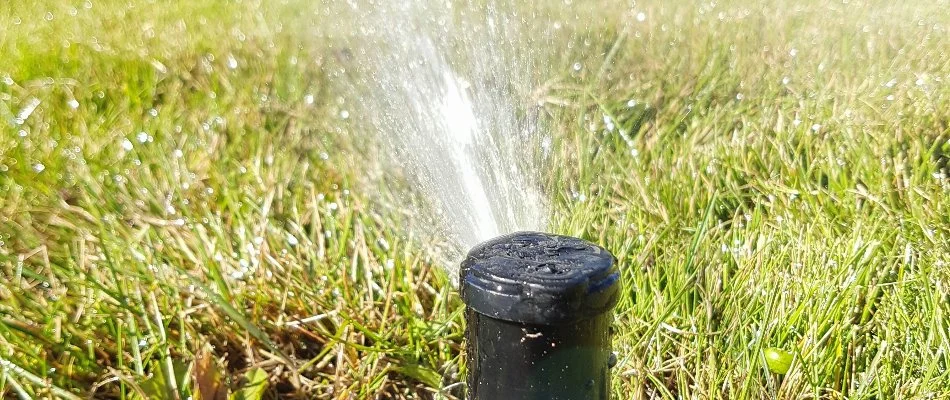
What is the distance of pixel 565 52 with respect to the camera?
321 centimetres

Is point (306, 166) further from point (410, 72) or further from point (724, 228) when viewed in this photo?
point (724, 228)

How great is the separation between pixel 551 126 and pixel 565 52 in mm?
747

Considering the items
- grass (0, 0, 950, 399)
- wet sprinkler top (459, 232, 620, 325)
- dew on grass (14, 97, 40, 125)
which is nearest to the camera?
wet sprinkler top (459, 232, 620, 325)

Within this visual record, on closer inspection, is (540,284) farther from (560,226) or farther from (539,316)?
(560,226)

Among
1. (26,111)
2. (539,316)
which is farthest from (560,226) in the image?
(26,111)

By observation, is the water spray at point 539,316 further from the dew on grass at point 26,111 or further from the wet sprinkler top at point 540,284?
the dew on grass at point 26,111

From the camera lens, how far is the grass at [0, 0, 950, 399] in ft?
4.99

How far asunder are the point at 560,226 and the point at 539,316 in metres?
1.01

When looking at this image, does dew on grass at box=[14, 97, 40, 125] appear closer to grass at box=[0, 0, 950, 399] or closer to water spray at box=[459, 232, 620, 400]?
grass at box=[0, 0, 950, 399]

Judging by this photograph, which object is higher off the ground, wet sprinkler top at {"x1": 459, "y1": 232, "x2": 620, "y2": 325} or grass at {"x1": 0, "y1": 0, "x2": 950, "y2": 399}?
wet sprinkler top at {"x1": 459, "y1": 232, "x2": 620, "y2": 325}

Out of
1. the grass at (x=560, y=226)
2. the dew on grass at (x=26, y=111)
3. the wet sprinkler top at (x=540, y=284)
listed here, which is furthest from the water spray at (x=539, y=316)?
the dew on grass at (x=26, y=111)

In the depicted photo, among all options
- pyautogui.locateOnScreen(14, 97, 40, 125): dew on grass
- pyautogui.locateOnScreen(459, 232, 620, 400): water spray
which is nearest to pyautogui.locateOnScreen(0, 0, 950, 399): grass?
pyautogui.locateOnScreen(14, 97, 40, 125): dew on grass

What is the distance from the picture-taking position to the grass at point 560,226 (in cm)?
152

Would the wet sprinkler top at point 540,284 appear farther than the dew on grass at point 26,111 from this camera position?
No
